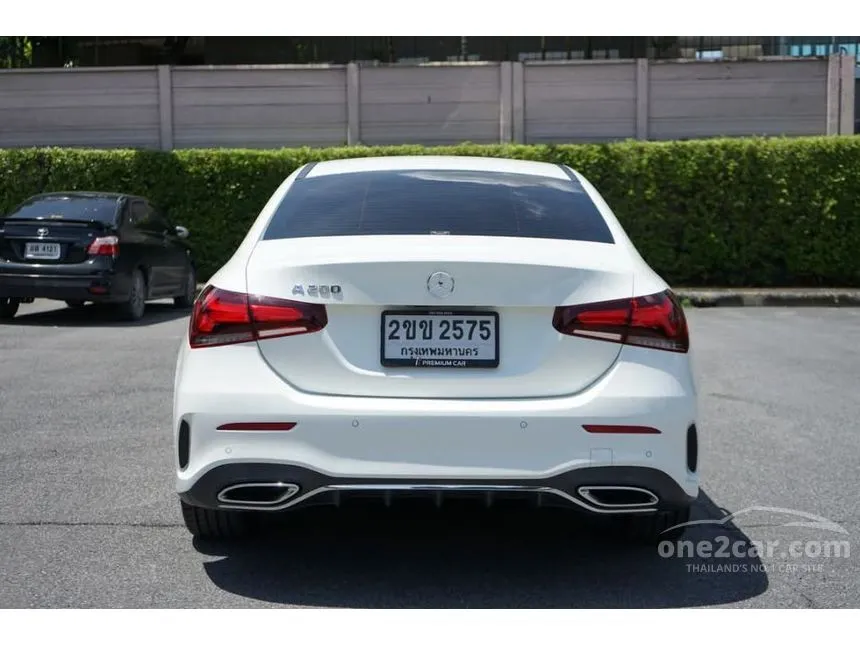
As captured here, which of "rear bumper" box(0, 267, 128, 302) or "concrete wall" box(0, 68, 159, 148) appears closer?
"rear bumper" box(0, 267, 128, 302)

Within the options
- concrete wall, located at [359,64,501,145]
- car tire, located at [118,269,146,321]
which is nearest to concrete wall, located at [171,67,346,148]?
concrete wall, located at [359,64,501,145]

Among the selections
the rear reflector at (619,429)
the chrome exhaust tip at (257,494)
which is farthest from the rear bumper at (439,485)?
the rear reflector at (619,429)

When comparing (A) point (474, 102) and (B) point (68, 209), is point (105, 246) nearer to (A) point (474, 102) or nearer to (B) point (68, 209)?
(B) point (68, 209)

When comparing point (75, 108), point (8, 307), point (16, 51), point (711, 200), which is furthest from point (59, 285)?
point (16, 51)

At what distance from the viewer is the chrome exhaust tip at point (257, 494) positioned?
432cm

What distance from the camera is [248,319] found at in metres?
4.38

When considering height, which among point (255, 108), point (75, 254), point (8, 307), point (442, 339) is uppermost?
point (255, 108)

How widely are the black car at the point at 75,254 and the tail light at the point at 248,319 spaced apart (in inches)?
385

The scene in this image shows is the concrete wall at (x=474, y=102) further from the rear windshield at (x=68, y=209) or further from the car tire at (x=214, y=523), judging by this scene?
the car tire at (x=214, y=523)

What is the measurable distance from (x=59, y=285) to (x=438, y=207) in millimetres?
9616

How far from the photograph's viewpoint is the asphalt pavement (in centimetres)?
445

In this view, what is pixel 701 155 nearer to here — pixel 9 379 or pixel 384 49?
pixel 384 49

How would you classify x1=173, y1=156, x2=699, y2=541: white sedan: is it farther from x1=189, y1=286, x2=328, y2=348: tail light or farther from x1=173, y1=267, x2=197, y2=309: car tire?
x1=173, y1=267, x2=197, y2=309: car tire

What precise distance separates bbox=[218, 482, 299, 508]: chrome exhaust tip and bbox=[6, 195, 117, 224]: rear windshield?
1030cm
